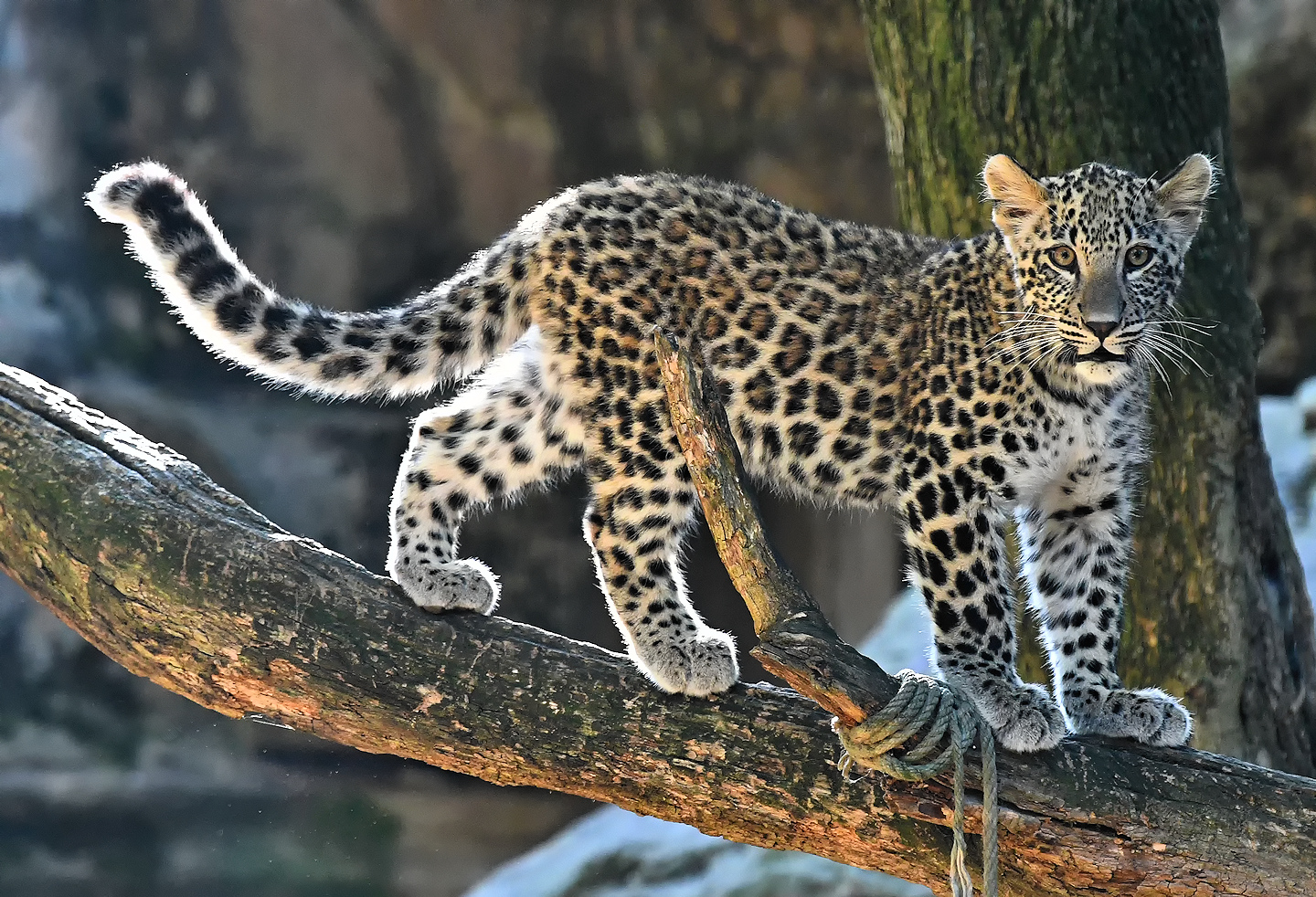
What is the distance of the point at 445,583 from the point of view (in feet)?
15.0

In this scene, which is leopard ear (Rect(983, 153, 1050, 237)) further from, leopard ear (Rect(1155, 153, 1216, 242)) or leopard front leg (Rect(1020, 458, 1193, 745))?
leopard front leg (Rect(1020, 458, 1193, 745))

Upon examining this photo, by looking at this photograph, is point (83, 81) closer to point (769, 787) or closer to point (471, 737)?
point (471, 737)

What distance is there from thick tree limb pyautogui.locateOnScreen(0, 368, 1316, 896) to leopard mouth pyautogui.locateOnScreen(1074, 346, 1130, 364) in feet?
3.76

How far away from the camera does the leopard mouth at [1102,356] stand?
4203 mm

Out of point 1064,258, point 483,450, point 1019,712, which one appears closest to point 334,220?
point 483,450

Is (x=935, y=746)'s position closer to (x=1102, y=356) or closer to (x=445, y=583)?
(x=1102, y=356)

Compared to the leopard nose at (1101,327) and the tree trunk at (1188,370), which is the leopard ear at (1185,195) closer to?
the leopard nose at (1101,327)

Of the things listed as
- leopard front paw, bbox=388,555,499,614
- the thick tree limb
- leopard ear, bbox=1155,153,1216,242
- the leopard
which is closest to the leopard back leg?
the leopard

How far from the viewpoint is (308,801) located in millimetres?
9352

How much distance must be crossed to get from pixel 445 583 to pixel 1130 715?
2.17 m

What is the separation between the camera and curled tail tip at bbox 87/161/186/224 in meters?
4.46

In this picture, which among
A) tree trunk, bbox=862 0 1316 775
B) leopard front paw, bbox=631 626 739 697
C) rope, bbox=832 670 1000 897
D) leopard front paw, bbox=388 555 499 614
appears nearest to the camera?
rope, bbox=832 670 1000 897

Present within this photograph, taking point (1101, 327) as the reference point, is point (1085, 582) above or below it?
below

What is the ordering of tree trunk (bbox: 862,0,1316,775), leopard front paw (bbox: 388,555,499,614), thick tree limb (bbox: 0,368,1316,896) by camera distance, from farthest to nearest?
tree trunk (bbox: 862,0,1316,775)
leopard front paw (bbox: 388,555,499,614)
thick tree limb (bbox: 0,368,1316,896)
